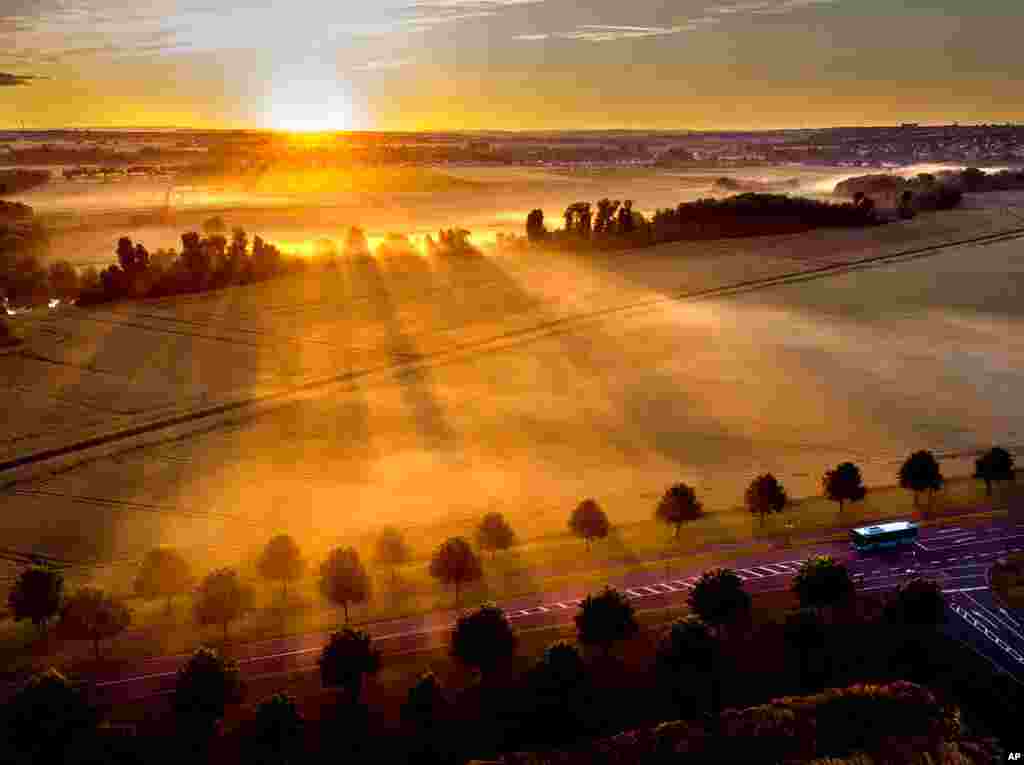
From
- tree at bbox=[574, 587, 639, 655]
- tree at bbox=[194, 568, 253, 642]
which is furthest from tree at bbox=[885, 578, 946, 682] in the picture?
tree at bbox=[194, 568, 253, 642]

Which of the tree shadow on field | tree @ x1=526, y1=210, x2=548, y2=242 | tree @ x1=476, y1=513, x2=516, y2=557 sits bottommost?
tree @ x1=476, y1=513, x2=516, y2=557

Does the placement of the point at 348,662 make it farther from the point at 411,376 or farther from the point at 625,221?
the point at 625,221

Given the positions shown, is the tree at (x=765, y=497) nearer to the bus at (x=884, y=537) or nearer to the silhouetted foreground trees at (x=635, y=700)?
the bus at (x=884, y=537)

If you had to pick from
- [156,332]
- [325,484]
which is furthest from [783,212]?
[325,484]

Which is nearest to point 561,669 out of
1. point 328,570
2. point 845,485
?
point 328,570

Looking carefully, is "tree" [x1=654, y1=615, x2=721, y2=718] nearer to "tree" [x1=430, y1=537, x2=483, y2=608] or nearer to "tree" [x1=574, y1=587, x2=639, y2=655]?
"tree" [x1=574, y1=587, x2=639, y2=655]

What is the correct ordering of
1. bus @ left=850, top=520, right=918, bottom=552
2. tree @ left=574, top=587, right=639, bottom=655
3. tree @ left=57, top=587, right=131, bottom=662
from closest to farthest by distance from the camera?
1. tree @ left=574, top=587, right=639, bottom=655
2. tree @ left=57, top=587, right=131, bottom=662
3. bus @ left=850, top=520, right=918, bottom=552

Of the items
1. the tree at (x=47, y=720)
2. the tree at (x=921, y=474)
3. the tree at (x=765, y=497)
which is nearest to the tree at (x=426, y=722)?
the tree at (x=47, y=720)
